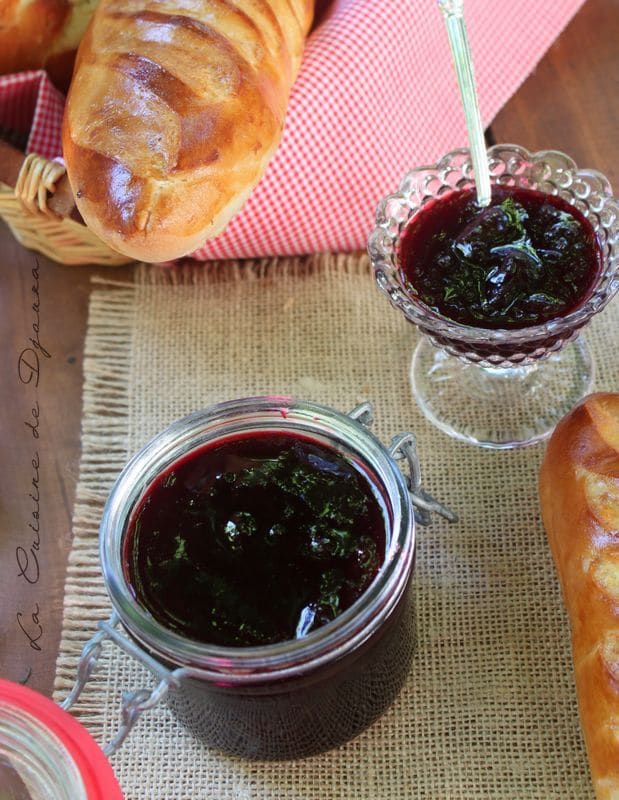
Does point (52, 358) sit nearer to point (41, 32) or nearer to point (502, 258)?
point (41, 32)

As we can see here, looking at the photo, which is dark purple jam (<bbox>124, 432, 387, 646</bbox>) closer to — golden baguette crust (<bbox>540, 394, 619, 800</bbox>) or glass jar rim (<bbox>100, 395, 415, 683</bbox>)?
glass jar rim (<bbox>100, 395, 415, 683</bbox>)

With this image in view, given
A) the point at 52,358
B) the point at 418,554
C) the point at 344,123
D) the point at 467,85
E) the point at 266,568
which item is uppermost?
the point at 467,85

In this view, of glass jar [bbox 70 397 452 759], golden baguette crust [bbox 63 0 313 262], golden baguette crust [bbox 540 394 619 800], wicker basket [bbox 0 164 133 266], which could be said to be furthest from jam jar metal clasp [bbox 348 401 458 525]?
wicker basket [bbox 0 164 133 266]

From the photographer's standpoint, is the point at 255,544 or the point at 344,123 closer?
the point at 255,544

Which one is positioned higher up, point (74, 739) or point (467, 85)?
point (467, 85)

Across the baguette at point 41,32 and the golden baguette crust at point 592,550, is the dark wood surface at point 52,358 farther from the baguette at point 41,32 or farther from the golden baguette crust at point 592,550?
the golden baguette crust at point 592,550

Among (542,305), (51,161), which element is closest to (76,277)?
(51,161)

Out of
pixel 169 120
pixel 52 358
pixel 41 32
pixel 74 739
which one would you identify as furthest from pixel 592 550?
pixel 41 32

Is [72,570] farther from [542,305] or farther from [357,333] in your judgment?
[542,305]
